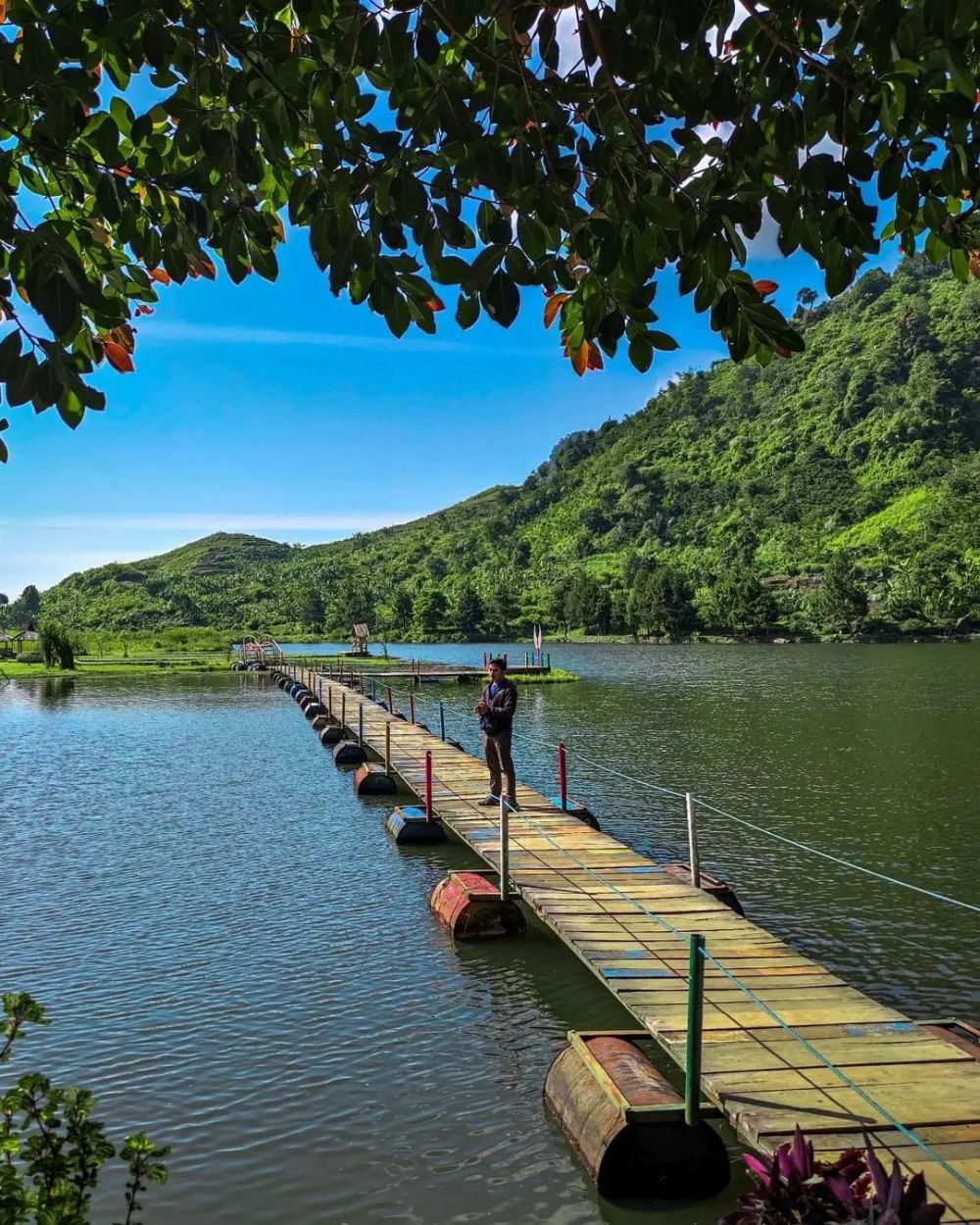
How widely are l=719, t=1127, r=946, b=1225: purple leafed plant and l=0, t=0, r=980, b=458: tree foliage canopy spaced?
2951 mm

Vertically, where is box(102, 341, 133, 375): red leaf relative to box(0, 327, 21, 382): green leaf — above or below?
above

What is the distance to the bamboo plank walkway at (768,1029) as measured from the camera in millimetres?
6133

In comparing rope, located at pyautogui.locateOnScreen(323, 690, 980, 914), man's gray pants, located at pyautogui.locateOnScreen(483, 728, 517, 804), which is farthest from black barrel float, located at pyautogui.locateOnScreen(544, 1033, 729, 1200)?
man's gray pants, located at pyautogui.locateOnScreen(483, 728, 517, 804)

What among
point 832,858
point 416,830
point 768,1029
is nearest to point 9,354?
point 768,1029

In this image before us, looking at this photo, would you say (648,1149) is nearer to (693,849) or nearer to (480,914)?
(693,849)

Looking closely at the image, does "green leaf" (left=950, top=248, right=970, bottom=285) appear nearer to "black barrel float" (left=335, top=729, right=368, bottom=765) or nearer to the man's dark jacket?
the man's dark jacket

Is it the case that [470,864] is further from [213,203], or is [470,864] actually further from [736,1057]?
[213,203]

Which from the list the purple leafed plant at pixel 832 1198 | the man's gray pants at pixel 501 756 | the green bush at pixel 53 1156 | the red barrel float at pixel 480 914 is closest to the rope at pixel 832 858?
the man's gray pants at pixel 501 756

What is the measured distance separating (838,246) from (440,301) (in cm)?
180

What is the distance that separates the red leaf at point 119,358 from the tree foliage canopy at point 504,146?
0.04 ft

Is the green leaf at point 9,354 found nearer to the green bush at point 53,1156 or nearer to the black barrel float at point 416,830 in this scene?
the green bush at point 53,1156

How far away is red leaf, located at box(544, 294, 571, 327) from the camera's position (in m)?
4.62

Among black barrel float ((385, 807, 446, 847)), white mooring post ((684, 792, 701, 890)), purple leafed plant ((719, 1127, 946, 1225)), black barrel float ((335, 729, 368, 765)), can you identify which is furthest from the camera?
black barrel float ((335, 729, 368, 765))

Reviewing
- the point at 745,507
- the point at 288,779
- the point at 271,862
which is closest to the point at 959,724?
the point at 288,779
